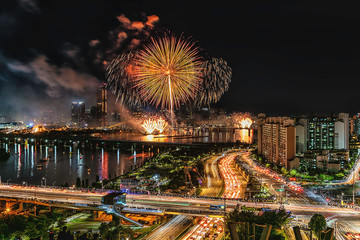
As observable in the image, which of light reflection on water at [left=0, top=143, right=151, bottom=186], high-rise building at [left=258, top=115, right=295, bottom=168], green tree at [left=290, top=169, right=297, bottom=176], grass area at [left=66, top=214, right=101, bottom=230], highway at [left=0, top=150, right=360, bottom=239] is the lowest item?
light reflection on water at [left=0, top=143, right=151, bottom=186]

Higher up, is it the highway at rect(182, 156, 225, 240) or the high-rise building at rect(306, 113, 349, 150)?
the high-rise building at rect(306, 113, 349, 150)

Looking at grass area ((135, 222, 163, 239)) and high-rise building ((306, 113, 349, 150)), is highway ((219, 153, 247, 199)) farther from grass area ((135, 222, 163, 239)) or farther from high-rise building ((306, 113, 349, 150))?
high-rise building ((306, 113, 349, 150))

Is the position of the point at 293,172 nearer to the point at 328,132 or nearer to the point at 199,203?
the point at 199,203

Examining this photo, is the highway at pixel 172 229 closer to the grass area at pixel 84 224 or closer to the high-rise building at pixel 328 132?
the grass area at pixel 84 224

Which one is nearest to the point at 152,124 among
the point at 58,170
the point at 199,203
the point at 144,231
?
the point at 58,170

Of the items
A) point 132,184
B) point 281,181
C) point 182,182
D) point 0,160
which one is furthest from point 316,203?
point 0,160

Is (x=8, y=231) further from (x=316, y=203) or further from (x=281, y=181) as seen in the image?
(x=281, y=181)

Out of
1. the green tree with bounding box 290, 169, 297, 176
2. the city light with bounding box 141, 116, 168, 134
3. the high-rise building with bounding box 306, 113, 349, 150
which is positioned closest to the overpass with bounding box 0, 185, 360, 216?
the green tree with bounding box 290, 169, 297, 176

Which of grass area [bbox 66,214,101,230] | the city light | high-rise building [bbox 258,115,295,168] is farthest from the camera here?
the city light
